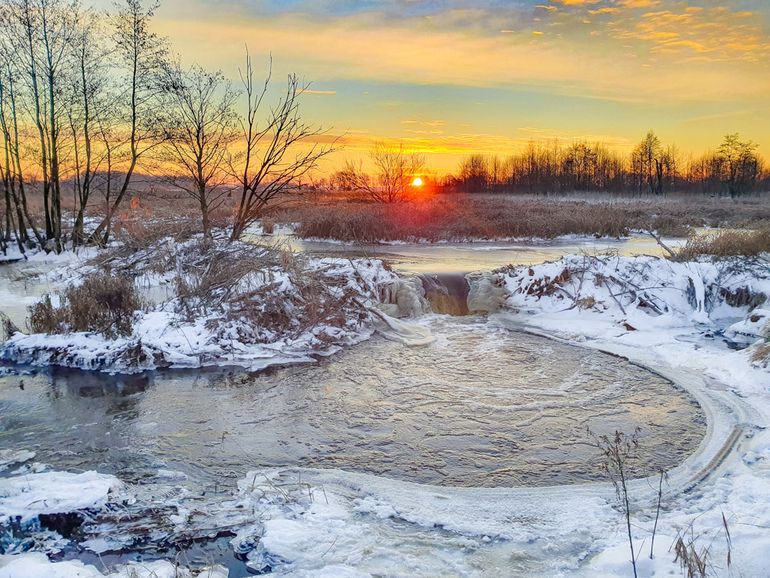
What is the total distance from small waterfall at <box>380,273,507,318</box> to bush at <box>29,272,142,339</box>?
5.73 metres

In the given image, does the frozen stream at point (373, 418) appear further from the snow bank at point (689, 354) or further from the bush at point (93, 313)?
the bush at point (93, 313)

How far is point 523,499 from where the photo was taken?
18.3 ft

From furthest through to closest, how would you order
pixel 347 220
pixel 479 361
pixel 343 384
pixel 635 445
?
pixel 347 220, pixel 479 361, pixel 343 384, pixel 635 445

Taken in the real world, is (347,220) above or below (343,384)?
above

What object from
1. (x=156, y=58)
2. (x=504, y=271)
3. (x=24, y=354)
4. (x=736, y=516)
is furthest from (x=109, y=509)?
(x=156, y=58)

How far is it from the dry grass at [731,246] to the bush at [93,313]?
1300 cm

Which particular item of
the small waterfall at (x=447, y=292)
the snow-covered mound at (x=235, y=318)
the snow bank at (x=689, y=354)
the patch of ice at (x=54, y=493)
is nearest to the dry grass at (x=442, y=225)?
the small waterfall at (x=447, y=292)

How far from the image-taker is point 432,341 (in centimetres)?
1178

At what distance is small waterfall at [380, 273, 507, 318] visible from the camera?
14188 millimetres

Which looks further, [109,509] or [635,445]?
[635,445]

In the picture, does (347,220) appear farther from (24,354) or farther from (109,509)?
(109,509)

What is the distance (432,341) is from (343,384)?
3.08 m

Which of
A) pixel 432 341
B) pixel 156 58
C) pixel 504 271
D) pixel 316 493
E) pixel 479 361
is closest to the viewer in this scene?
pixel 316 493

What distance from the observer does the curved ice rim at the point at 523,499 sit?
16.5ft
